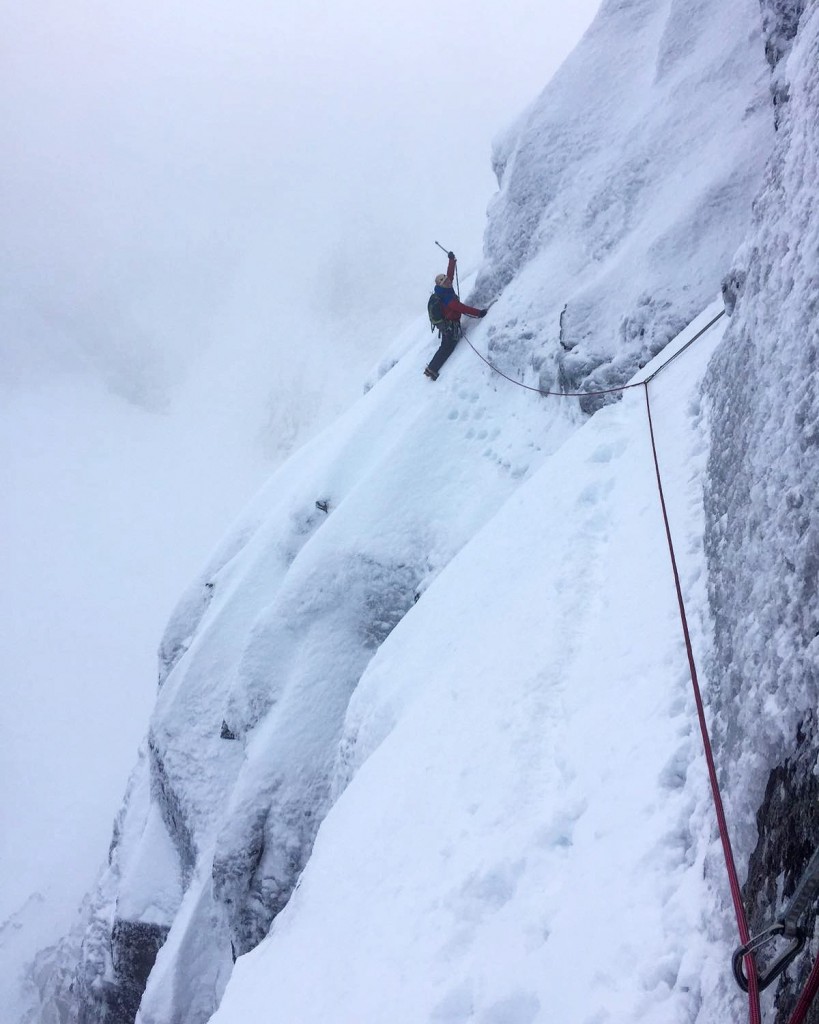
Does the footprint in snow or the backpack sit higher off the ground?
the backpack

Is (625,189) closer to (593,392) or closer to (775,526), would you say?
(593,392)

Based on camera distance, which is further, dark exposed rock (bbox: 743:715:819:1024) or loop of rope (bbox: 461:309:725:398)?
loop of rope (bbox: 461:309:725:398)

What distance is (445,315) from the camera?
1359cm

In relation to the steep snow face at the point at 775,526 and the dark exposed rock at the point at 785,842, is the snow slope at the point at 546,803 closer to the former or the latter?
the dark exposed rock at the point at 785,842

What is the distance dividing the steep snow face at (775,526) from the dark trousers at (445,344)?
8.65m

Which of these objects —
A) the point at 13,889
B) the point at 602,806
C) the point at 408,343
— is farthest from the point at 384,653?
the point at 13,889

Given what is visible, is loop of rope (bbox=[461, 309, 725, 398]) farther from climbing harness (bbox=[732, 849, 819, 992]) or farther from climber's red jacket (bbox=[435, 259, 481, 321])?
climbing harness (bbox=[732, 849, 819, 992])

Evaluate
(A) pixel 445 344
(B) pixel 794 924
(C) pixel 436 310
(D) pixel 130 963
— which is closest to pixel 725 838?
(B) pixel 794 924

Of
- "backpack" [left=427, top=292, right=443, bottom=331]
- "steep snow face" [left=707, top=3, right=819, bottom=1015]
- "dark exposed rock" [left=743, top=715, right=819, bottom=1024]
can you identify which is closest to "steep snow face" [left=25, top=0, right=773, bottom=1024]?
"dark exposed rock" [left=743, top=715, right=819, bottom=1024]

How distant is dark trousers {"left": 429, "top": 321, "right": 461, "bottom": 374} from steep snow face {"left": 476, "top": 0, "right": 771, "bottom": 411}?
928 millimetres

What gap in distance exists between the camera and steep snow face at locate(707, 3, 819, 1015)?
308cm

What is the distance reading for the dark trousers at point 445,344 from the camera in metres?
13.8

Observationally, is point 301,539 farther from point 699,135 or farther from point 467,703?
point 699,135

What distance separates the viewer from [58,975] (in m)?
19.0
